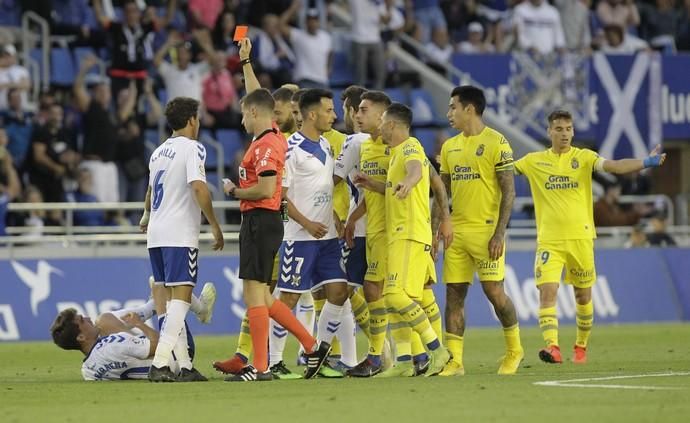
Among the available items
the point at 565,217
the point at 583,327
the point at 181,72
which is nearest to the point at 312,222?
the point at 565,217

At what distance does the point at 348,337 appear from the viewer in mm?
15719

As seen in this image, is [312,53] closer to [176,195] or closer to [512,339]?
[512,339]

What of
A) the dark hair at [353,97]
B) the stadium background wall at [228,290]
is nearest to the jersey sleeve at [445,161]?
the dark hair at [353,97]

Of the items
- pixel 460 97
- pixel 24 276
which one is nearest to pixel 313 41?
pixel 24 276

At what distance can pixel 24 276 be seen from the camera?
75.3 ft

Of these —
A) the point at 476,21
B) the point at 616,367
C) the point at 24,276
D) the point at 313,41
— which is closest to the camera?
the point at 616,367

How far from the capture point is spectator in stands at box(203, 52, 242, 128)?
1097 inches

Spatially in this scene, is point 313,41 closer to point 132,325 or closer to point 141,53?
point 141,53

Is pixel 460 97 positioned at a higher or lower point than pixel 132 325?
higher

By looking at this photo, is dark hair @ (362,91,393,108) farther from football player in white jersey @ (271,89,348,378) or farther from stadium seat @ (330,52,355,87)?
stadium seat @ (330,52,355,87)

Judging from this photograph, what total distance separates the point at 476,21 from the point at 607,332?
468 inches

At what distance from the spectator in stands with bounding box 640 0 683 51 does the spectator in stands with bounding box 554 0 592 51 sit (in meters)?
2.23

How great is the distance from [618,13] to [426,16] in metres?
4.61

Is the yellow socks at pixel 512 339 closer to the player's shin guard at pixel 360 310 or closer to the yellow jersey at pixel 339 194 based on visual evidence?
the player's shin guard at pixel 360 310
